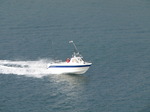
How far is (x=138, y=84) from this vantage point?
515ft

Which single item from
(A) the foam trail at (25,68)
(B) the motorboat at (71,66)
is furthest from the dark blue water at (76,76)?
(B) the motorboat at (71,66)

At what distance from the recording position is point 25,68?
167 m

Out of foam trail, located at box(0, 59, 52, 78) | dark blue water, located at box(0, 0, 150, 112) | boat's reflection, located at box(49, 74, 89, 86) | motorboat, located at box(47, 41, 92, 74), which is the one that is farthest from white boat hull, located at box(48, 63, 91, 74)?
foam trail, located at box(0, 59, 52, 78)

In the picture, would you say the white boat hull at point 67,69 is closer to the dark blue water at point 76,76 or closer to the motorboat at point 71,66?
the motorboat at point 71,66

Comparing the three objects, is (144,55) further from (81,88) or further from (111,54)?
(81,88)

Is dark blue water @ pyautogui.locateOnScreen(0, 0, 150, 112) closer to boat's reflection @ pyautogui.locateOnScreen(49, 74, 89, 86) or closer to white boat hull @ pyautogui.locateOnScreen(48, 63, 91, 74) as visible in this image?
boat's reflection @ pyautogui.locateOnScreen(49, 74, 89, 86)

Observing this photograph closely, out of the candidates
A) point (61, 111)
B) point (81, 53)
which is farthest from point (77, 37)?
point (61, 111)

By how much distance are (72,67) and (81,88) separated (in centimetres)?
1185

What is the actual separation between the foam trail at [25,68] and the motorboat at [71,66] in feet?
9.23

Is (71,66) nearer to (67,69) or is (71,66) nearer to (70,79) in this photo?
(67,69)

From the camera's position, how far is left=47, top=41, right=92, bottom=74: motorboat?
164750 millimetres

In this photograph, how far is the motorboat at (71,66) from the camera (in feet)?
541

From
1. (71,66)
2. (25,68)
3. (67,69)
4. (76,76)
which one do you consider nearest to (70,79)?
(76,76)

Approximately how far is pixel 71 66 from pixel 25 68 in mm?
15798
